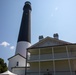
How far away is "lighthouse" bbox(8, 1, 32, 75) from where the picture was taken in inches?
891

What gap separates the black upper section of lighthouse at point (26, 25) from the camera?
29.9 metres

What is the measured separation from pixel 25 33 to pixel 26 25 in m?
2.34

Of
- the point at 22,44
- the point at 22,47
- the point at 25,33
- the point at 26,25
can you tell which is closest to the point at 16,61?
the point at 22,47

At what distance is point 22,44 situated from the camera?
2861cm

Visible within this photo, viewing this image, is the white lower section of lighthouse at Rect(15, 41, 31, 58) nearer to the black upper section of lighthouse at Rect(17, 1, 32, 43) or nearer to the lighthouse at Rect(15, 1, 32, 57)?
the lighthouse at Rect(15, 1, 32, 57)

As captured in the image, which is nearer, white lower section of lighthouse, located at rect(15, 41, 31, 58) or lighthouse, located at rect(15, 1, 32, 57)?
white lower section of lighthouse, located at rect(15, 41, 31, 58)

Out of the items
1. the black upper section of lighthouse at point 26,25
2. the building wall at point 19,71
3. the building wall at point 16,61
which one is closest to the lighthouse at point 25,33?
the black upper section of lighthouse at point 26,25

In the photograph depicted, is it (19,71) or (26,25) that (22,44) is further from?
(19,71)

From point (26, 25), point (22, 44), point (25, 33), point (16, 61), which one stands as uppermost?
point (26, 25)

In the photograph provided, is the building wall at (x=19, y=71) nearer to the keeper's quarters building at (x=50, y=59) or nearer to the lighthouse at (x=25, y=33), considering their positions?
the keeper's quarters building at (x=50, y=59)

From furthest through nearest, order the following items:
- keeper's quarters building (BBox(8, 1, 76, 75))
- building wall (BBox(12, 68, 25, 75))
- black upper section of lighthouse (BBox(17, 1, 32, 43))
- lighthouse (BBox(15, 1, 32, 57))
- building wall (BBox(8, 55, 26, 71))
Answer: black upper section of lighthouse (BBox(17, 1, 32, 43))
lighthouse (BBox(15, 1, 32, 57))
building wall (BBox(8, 55, 26, 71))
building wall (BBox(12, 68, 25, 75))
keeper's quarters building (BBox(8, 1, 76, 75))

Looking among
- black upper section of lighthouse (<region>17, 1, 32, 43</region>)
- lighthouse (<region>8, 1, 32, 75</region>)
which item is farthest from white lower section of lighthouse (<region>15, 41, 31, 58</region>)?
black upper section of lighthouse (<region>17, 1, 32, 43</region>)

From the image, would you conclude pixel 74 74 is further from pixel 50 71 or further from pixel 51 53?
pixel 51 53

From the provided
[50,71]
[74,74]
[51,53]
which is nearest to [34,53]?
[51,53]
